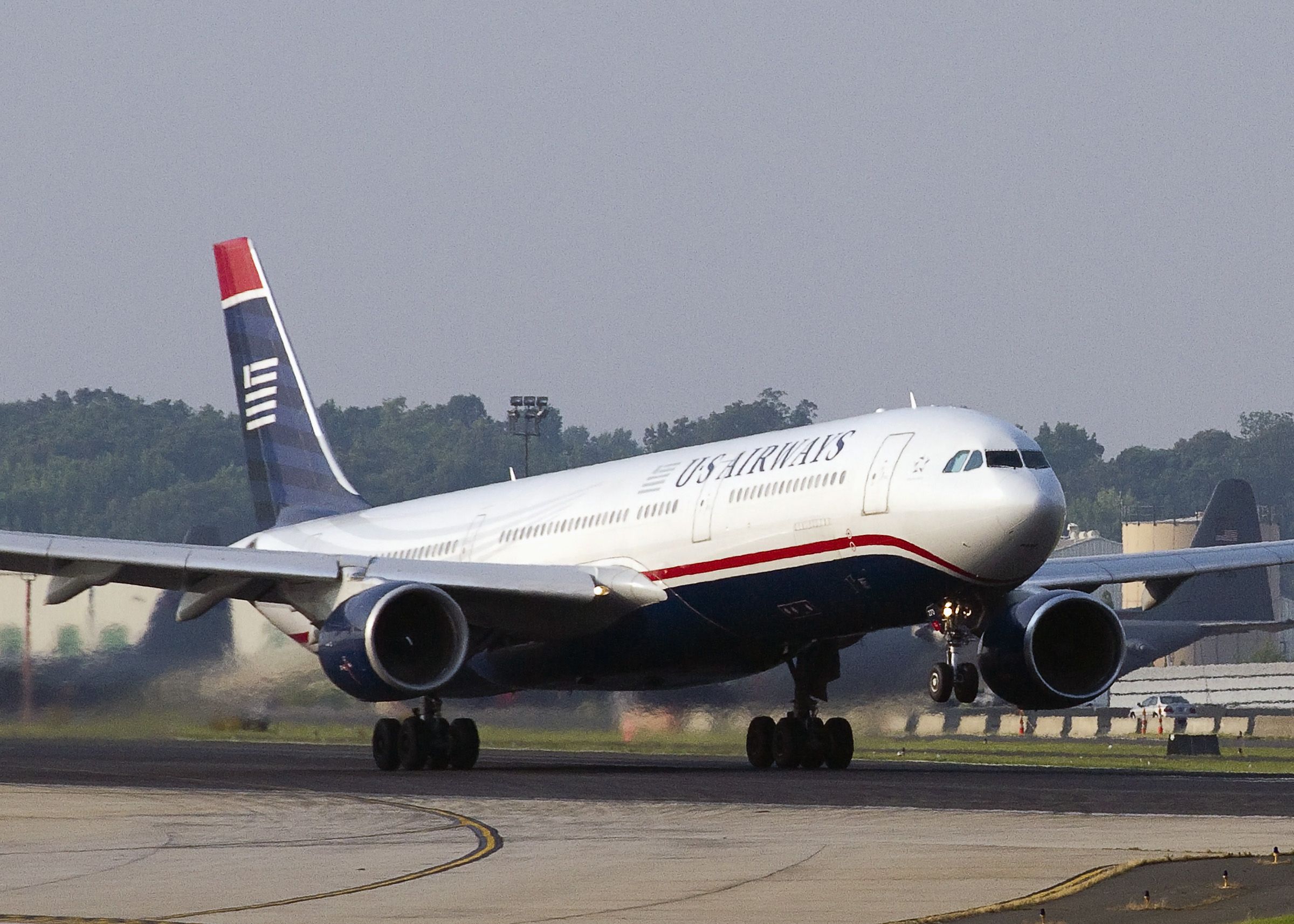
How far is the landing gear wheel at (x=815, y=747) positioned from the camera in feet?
Answer: 105

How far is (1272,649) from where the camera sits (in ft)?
370

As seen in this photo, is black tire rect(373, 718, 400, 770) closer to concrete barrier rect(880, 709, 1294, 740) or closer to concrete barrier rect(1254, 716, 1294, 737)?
concrete barrier rect(880, 709, 1294, 740)

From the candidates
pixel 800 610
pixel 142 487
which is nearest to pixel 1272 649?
pixel 142 487

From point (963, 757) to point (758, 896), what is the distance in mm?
27263

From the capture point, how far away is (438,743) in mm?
32656

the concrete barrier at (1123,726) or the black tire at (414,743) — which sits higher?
the black tire at (414,743)

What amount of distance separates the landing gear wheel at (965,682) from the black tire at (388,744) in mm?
9280

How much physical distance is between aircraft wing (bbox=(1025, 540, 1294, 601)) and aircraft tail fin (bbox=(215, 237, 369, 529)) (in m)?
14.2

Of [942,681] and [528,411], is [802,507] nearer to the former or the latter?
[942,681]

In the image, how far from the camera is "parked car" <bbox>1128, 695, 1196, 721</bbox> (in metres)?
63.3

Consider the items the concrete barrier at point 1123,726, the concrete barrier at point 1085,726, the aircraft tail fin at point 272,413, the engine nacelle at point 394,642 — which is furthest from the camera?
the concrete barrier at point 1123,726

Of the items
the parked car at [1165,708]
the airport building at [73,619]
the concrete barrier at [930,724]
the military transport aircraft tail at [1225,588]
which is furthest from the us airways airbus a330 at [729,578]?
the military transport aircraft tail at [1225,588]

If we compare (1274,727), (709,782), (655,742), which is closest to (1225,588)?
(1274,727)

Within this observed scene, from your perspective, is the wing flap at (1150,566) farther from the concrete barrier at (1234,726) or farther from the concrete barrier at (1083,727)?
the concrete barrier at (1083,727)
